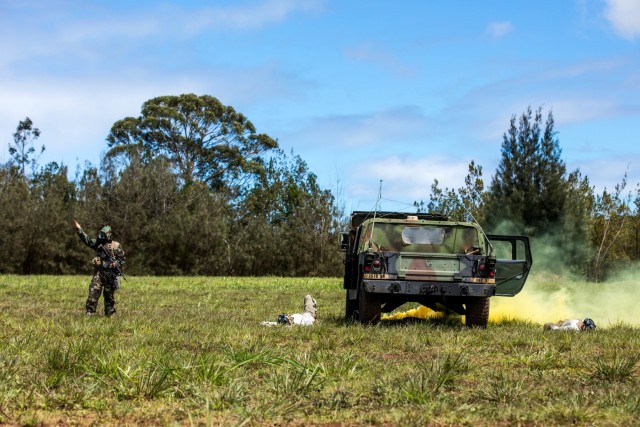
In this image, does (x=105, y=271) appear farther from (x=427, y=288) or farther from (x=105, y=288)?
(x=427, y=288)

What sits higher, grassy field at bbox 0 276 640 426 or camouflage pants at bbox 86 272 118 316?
camouflage pants at bbox 86 272 118 316

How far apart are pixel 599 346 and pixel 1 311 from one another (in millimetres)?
11695

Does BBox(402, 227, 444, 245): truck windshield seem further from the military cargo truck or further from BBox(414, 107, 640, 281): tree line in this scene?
BBox(414, 107, 640, 281): tree line

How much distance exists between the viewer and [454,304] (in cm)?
1412

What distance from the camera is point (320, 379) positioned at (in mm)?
7105

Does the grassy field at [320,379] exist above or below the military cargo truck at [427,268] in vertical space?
below

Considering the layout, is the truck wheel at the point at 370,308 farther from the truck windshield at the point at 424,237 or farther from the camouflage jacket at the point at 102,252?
the camouflage jacket at the point at 102,252

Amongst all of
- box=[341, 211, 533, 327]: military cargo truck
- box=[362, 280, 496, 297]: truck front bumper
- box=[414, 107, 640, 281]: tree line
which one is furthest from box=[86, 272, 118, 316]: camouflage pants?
box=[414, 107, 640, 281]: tree line

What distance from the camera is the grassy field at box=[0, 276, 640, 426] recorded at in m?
5.88

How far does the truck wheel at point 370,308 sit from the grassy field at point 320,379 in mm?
2095

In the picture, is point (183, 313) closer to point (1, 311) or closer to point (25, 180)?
point (1, 311)

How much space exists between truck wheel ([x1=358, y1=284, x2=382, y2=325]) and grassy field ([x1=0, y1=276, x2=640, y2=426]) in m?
2.09

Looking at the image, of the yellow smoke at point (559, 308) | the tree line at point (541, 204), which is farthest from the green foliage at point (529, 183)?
the yellow smoke at point (559, 308)

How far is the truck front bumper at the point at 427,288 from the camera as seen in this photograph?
1291cm
